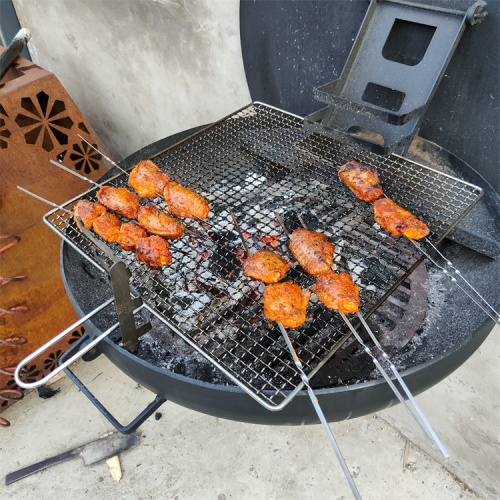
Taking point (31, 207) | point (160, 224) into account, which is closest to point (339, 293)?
point (160, 224)

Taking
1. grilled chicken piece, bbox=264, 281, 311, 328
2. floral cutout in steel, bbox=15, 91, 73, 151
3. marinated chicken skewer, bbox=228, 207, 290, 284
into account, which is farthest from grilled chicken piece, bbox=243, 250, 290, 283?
floral cutout in steel, bbox=15, 91, 73, 151

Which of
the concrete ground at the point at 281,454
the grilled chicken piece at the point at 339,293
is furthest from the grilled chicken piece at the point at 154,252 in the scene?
the concrete ground at the point at 281,454

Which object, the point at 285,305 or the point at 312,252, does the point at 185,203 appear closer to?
the point at 312,252

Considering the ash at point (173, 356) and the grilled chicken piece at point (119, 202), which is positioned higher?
the grilled chicken piece at point (119, 202)

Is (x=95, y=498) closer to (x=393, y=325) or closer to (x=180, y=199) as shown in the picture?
(x=180, y=199)

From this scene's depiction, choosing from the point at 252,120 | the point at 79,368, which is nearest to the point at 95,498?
the point at 79,368

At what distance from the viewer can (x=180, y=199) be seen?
2572 mm

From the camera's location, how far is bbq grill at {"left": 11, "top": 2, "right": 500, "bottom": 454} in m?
1.91

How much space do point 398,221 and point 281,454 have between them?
2.19m

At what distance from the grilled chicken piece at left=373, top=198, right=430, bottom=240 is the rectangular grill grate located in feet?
0.33

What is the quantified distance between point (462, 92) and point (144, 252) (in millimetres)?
2075

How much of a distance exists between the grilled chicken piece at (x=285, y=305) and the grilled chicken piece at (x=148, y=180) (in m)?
1.04

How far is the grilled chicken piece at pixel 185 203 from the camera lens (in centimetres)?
255

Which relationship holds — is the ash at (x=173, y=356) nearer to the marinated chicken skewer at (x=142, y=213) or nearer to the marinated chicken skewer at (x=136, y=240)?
the marinated chicken skewer at (x=136, y=240)
